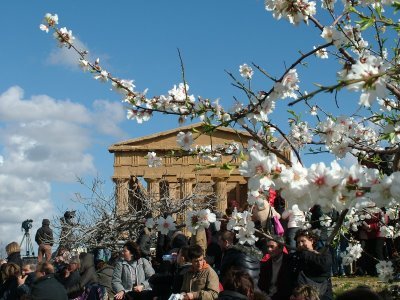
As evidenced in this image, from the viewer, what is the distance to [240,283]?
A: 5.71 m

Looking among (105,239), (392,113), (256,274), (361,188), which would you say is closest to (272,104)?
(392,113)

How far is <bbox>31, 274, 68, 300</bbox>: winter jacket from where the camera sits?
7434 mm

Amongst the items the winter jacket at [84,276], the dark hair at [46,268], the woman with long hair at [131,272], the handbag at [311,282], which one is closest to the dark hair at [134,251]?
the woman with long hair at [131,272]

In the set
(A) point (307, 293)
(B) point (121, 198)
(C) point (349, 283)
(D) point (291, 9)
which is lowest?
(C) point (349, 283)

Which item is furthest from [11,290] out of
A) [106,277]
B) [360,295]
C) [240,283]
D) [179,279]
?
[360,295]

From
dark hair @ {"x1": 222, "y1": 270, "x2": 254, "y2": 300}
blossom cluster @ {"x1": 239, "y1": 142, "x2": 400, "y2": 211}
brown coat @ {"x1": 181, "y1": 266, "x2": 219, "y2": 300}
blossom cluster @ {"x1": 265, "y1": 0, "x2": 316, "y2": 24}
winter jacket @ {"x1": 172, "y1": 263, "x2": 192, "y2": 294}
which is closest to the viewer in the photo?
blossom cluster @ {"x1": 239, "y1": 142, "x2": 400, "y2": 211}

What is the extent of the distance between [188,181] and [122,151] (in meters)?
6.39

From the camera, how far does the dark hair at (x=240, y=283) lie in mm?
5699

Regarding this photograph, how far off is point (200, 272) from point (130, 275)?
263 centimetres

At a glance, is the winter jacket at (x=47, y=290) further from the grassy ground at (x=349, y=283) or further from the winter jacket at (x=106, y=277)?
the grassy ground at (x=349, y=283)

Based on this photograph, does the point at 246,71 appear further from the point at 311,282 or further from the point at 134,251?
the point at 134,251

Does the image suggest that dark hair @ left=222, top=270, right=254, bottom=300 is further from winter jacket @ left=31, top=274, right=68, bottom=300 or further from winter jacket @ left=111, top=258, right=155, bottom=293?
winter jacket @ left=111, top=258, right=155, bottom=293

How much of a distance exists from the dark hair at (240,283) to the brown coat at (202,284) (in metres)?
1.27

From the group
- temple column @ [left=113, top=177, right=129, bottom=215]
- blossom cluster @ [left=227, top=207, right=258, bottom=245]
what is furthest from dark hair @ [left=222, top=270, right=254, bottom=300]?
temple column @ [left=113, top=177, right=129, bottom=215]
